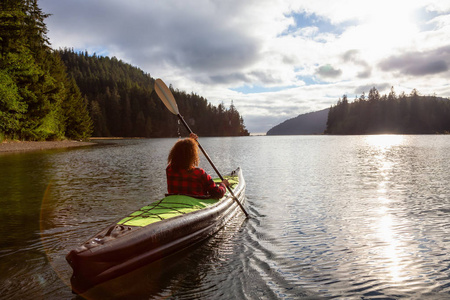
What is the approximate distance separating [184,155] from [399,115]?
6814 inches

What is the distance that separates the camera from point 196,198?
6.84 metres

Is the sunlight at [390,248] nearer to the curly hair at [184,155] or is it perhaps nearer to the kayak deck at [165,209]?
the kayak deck at [165,209]

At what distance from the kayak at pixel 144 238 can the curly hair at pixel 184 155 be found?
2.48 feet

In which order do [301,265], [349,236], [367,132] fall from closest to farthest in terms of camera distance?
[301,265] < [349,236] < [367,132]

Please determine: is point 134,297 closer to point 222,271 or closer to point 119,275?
point 119,275

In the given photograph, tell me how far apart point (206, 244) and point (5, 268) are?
146 inches

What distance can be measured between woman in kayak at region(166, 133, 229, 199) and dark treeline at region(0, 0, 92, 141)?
31005mm

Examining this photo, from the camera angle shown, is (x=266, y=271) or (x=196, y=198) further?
(x=196, y=198)

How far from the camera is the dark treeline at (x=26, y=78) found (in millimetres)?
29422

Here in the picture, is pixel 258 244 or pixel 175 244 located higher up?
pixel 175 244

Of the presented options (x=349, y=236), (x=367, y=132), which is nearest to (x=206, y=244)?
(x=349, y=236)

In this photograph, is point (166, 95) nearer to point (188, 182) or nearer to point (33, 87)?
point (188, 182)

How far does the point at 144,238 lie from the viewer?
15.7 feet

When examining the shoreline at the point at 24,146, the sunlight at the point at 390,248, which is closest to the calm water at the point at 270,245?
the sunlight at the point at 390,248
